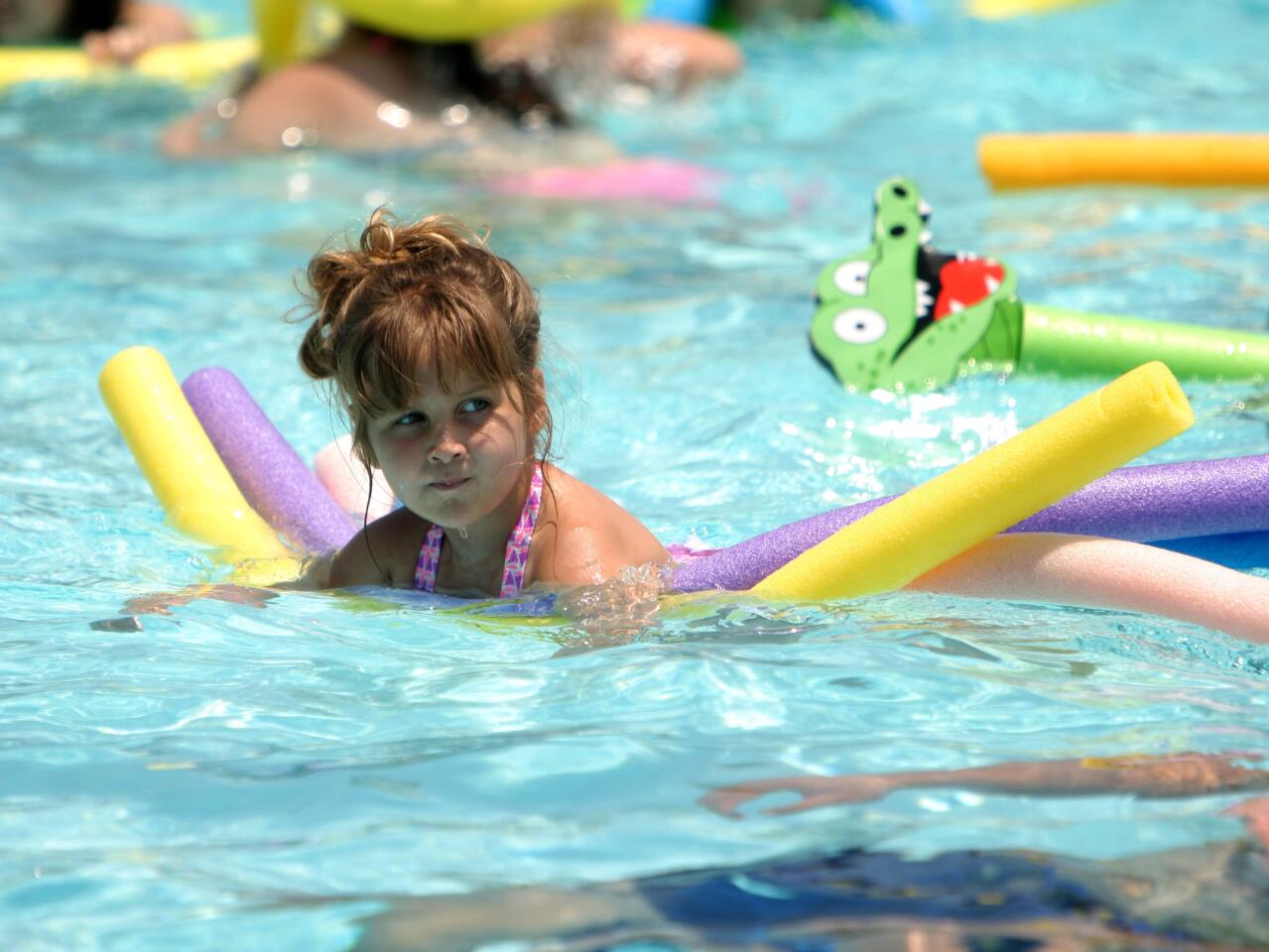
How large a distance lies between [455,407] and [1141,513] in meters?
1.20

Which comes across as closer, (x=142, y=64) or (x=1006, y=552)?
(x=1006, y=552)

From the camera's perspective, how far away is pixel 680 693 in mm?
2496

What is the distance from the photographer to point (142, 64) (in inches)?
333

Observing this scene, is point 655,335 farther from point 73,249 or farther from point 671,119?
point 671,119

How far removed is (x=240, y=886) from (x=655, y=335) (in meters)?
3.05

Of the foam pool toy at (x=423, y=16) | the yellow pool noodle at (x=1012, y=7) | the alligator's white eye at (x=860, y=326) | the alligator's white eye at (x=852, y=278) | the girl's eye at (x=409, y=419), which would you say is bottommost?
the girl's eye at (x=409, y=419)

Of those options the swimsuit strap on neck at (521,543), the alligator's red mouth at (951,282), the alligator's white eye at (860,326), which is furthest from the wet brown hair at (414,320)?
the alligator's red mouth at (951,282)

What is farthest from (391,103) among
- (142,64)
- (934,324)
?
(934,324)

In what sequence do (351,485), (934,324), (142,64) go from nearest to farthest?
(351,485) → (934,324) → (142,64)

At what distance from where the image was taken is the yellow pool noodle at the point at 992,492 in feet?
8.66

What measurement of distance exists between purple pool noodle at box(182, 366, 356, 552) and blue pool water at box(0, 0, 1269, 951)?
202 millimetres

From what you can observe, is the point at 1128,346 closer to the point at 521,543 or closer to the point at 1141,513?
the point at 1141,513

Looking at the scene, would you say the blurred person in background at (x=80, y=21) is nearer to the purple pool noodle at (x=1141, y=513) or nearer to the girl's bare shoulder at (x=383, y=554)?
the girl's bare shoulder at (x=383, y=554)

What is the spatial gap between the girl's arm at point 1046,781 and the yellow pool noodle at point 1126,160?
383 cm
